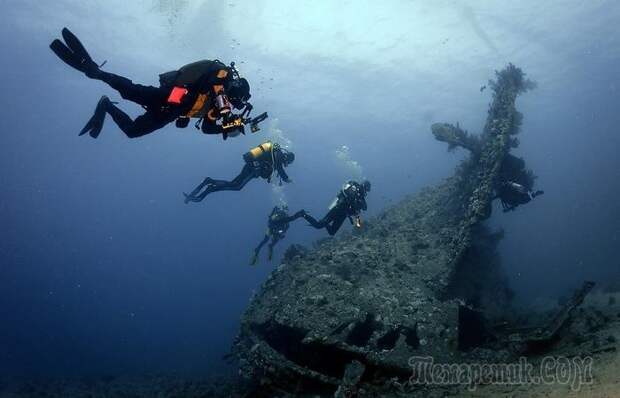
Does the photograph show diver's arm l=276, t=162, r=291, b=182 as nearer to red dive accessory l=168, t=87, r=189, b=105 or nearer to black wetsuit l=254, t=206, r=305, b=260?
black wetsuit l=254, t=206, r=305, b=260

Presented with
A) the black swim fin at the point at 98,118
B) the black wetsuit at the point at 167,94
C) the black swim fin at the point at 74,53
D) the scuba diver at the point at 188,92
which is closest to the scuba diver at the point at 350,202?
the scuba diver at the point at 188,92

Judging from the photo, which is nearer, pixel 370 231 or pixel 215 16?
pixel 370 231

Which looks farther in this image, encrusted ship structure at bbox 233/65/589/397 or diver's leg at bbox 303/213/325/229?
diver's leg at bbox 303/213/325/229

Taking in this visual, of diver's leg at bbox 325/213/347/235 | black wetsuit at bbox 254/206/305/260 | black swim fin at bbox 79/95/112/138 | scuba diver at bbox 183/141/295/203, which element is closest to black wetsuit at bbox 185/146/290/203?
scuba diver at bbox 183/141/295/203

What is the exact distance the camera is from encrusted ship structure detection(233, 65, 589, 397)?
6211 mm

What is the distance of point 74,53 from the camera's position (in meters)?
5.22

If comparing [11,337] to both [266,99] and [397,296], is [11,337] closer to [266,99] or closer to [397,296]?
[266,99]

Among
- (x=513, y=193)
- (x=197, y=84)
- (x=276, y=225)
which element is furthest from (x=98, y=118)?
(x=513, y=193)

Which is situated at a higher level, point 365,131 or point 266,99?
point 365,131

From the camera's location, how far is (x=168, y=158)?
107375mm

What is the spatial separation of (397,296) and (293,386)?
110 inches

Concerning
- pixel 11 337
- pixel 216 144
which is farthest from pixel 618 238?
pixel 11 337

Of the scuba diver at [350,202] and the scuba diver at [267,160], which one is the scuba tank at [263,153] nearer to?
the scuba diver at [267,160]

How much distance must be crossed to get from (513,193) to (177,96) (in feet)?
27.7
